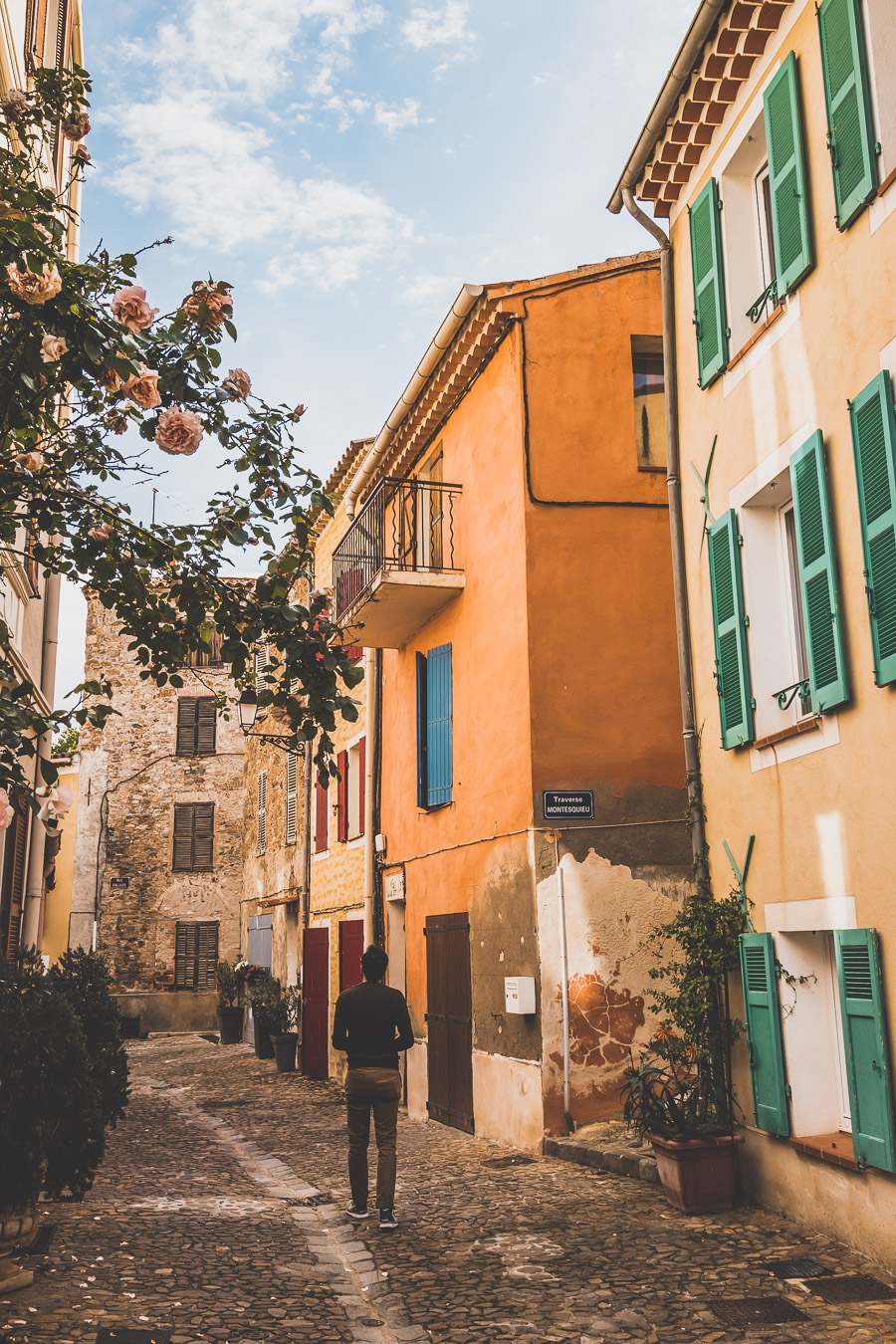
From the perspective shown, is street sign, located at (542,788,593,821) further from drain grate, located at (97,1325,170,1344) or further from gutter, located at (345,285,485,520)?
drain grate, located at (97,1325,170,1344)

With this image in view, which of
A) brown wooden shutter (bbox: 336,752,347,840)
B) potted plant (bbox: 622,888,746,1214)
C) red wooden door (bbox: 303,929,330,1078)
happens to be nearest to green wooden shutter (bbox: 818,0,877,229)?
potted plant (bbox: 622,888,746,1214)

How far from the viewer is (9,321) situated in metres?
4.22

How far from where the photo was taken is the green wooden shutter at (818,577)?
6.11 metres

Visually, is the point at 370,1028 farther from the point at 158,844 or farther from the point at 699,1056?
the point at 158,844

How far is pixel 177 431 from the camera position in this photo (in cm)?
443

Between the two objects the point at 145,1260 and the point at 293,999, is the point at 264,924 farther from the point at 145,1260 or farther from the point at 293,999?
the point at 145,1260

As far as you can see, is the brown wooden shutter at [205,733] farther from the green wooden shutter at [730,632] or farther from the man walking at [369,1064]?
the green wooden shutter at [730,632]

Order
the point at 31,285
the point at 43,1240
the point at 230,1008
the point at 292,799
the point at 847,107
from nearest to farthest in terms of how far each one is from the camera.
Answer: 1. the point at 31,285
2. the point at 847,107
3. the point at 43,1240
4. the point at 292,799
5. the point at 230,1008

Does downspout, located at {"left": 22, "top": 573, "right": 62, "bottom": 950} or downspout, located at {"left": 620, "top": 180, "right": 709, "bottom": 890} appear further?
downspout, located at {"left": 22, "top": 573, "right": 62, "bottom": 950}

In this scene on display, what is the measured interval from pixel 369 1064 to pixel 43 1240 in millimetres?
2068

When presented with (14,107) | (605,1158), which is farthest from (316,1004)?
(14,107)

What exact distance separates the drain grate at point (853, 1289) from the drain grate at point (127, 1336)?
9.68ft

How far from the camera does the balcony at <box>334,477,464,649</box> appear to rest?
1216 centimetres

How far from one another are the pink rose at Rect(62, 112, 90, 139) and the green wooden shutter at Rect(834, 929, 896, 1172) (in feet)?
17.3
